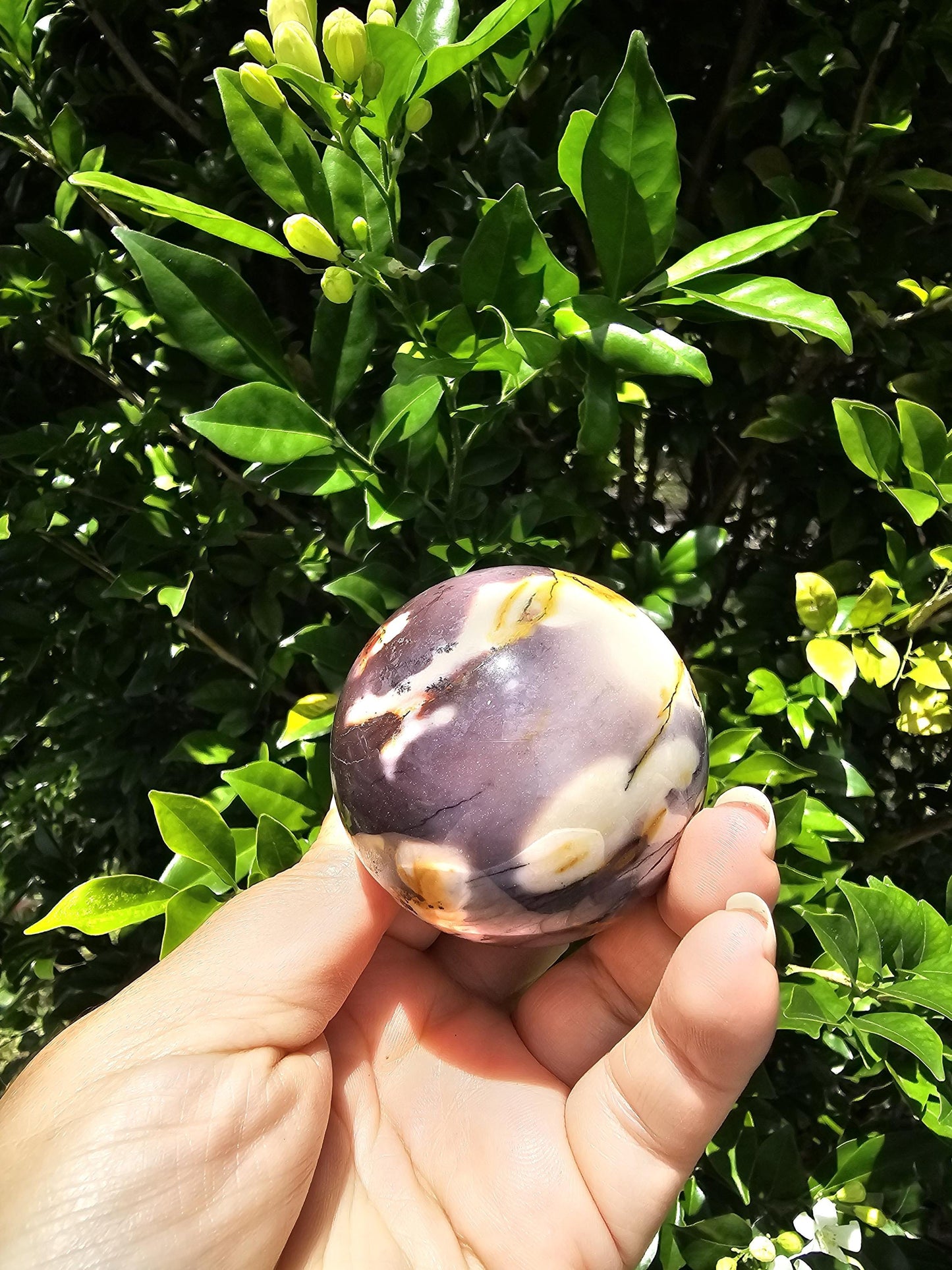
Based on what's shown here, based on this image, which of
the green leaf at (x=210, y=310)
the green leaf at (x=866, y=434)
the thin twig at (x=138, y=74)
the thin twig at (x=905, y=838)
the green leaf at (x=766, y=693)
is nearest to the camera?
the green leaf at (x=210, y=310)

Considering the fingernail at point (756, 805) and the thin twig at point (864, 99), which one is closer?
the fingernail at point (756, 805)

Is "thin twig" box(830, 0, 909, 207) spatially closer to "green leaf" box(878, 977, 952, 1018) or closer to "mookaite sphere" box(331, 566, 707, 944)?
"mookaite sphere" box(331, 566, 707, 944)

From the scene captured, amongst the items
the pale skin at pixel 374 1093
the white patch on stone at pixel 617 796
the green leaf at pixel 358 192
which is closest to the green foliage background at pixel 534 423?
the green leaf at pixel 358 192

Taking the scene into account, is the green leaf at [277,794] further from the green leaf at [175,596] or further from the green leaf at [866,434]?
the green leaf at [866,434]

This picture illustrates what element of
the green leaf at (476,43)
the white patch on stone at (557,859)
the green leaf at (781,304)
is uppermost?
the green leaf at (476,43)

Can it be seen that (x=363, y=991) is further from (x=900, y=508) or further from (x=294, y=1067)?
(x=900, y=508)

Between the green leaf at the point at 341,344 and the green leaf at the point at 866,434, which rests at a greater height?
the green leaf at the point at 341,344

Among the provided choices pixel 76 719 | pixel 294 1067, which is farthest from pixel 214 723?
pixel 294 1067
